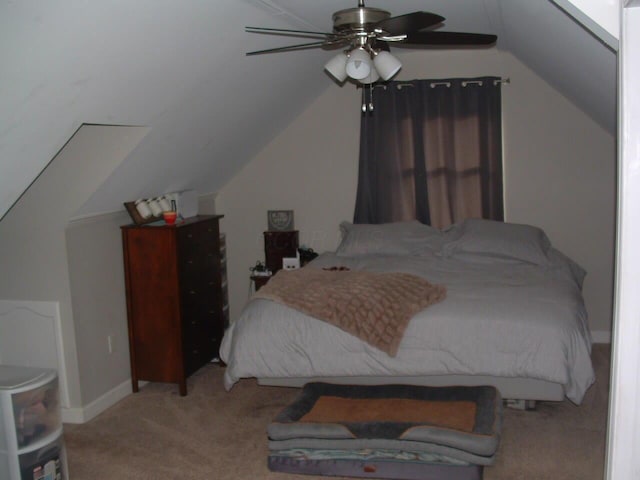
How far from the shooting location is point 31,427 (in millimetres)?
2857

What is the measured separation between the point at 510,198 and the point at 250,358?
253 cm

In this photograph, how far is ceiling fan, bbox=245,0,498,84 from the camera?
2432 millimetres

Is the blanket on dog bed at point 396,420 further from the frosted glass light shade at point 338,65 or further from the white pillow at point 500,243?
the frosted glass light shade at point 338,65

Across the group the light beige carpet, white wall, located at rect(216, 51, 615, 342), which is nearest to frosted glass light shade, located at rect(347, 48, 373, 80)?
the light beige carpet

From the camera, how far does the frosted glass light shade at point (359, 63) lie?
271cm

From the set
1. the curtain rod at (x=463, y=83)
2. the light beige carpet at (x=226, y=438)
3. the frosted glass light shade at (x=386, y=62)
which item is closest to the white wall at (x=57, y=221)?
the light beige carpet at (x=226, y=438)

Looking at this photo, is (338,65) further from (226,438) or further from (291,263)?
(291,263)

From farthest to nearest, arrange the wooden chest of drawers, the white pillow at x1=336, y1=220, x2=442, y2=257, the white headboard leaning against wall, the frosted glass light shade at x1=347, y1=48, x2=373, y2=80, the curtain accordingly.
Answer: the curtain → the white pillow at x1=336, y1=220, x2=442, y2=257 → the wooden chest of drawers → the white headboard leaning against wall → the frosted glass light shade at x1=347, y1=48, x2=373, y2=80

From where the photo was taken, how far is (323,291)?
3.65 metres

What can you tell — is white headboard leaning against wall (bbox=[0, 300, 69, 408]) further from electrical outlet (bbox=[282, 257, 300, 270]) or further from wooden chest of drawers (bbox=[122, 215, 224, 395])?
electrical outlet (bbox=[282, 257, 300, 270])

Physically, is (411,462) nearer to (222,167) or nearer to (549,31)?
(549,31)

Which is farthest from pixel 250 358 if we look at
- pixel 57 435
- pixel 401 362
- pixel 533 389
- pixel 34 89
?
pixel 34 89

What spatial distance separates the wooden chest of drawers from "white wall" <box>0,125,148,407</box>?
463mm

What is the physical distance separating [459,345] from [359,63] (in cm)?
152
